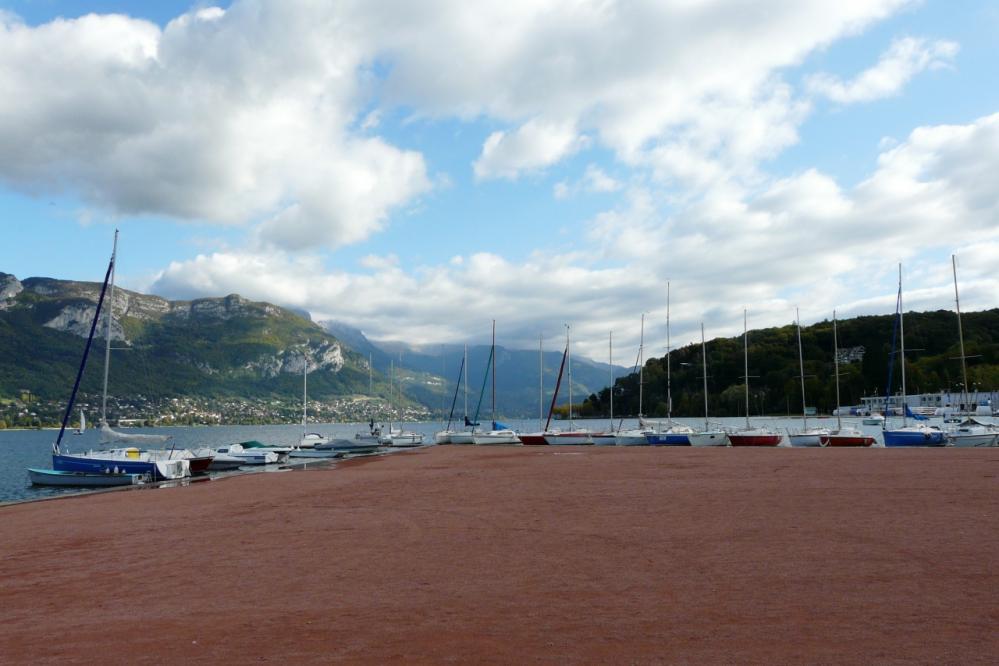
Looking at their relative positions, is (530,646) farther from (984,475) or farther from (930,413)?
(930,413)

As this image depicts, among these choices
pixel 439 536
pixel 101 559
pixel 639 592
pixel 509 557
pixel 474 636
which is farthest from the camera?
pixel 439 536

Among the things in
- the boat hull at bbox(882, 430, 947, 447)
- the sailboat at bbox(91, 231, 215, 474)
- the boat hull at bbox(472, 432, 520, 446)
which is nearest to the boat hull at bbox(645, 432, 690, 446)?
the boat hull at bbox(472, 432, 520, 446)

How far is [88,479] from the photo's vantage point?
36281 millimetres

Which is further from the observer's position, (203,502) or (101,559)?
(203,502)

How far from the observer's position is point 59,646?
796cm

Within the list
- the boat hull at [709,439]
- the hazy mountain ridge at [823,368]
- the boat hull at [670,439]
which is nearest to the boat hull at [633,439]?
the boat hull at [670,439]

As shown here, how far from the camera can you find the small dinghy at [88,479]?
116 feet

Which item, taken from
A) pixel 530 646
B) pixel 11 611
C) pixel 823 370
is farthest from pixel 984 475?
pixel 823 370

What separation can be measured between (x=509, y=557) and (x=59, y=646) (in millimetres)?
6644

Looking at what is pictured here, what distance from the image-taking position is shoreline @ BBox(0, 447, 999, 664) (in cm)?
753

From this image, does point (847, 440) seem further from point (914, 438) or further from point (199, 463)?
point (199, 463)

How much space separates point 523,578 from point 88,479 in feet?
109

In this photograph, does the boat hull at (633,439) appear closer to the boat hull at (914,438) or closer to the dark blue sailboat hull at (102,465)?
the boat hull at (914,438)

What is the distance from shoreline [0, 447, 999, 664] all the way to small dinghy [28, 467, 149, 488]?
1332cm
